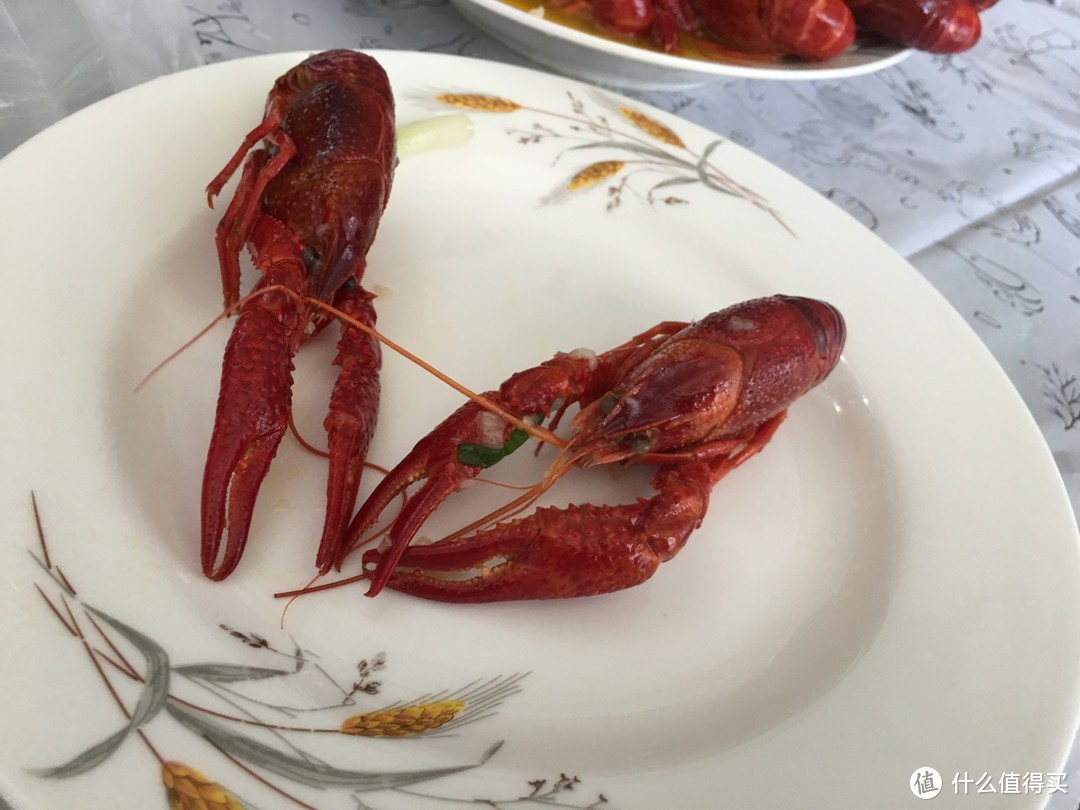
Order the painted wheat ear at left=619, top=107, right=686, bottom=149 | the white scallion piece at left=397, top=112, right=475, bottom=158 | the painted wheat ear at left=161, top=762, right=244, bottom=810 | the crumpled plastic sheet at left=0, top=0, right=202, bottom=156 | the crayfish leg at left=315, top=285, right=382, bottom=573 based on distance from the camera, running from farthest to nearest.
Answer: the painted wheat ear at left=619, top=107, right=686, bottom=149 → the white scallion piece at left=397, top=112, right=475, bottom=158 → the crumpled plastic sheet at left=0, top=0, right=202, bottom=156 → the crayfish leg at left=315, top=285, right=382, bottom=573 → the painted wheat ear at left=161, top=762, right=244, bottom=810

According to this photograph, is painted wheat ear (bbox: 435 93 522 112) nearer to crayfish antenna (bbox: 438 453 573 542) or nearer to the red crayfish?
the red crayfish

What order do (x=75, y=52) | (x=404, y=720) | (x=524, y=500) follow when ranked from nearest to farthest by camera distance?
1. (x=404, y=720)
2. (x=524, y=500)
3. (x=75, y=52)

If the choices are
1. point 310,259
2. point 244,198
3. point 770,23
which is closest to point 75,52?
point 244,198

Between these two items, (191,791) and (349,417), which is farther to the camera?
(349,417)

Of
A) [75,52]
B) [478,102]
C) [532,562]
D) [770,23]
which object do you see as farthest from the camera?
[770,23]

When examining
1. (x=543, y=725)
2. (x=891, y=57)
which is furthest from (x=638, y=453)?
(x=891, y=57)

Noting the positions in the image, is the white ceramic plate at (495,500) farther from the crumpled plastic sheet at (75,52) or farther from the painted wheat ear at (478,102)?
the crumpled plastic sheet at (75,52)

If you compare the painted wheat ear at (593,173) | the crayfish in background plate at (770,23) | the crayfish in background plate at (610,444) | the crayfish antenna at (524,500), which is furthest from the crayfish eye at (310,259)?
the crayfish in background plate at (770,23)

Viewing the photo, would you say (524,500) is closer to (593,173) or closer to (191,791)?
(191,791)

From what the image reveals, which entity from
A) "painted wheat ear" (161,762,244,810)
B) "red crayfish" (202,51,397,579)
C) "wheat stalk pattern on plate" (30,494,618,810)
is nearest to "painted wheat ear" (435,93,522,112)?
"red crayfish" (202,51,397,579)
